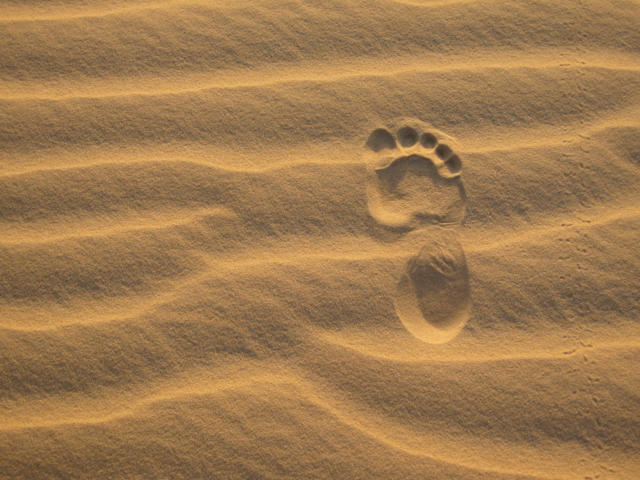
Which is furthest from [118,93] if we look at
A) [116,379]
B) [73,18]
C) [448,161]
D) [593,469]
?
[593,469]

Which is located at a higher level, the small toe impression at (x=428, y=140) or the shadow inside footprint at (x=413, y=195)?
the small toe impression at (x=428, y=140)

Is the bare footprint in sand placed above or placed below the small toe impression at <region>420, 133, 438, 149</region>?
below

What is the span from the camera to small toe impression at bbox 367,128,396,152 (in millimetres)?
1308

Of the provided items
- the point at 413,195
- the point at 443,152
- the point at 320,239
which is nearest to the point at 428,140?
the point at 443,152

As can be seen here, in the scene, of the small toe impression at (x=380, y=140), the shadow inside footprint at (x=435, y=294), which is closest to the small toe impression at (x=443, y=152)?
the small toe impression at (x=380, y=140)

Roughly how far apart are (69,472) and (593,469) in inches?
57.2

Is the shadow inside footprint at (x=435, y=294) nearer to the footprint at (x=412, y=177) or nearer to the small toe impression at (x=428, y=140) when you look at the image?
the footprint at (x=412, y=177)

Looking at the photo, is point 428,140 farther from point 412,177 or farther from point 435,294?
point 435,294

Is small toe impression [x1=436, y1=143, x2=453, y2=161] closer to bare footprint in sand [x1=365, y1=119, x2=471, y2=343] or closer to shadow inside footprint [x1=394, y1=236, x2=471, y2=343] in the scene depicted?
bare footprint in sand [x1=365, y1=119, x2=471, y2=343]

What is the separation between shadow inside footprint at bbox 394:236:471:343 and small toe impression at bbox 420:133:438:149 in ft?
1.06

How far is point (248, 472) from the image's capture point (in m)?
1.13

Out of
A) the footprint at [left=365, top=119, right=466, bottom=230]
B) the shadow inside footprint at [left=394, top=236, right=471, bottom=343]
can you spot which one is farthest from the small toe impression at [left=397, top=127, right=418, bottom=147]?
the shadow inside footprint at [left=394, top=236, right=471, bottom=343]

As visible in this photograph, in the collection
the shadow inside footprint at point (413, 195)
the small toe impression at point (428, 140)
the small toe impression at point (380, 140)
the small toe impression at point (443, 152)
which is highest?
the small toe impression at point (428, 140)

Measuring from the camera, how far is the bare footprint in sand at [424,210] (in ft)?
3.97
